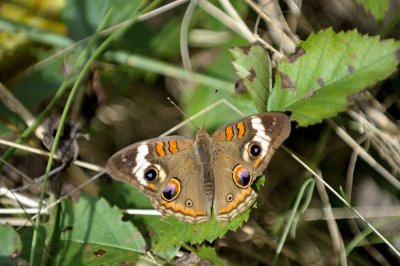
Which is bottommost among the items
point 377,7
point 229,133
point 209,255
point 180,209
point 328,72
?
point 209,255

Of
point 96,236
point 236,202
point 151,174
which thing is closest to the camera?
point 236,202

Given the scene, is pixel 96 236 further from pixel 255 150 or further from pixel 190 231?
pixel 255 150

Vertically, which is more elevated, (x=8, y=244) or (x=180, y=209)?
(x=180, y=209)

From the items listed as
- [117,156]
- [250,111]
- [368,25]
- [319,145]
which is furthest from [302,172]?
[117,156]

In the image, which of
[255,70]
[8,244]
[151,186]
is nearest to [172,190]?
[151,186]

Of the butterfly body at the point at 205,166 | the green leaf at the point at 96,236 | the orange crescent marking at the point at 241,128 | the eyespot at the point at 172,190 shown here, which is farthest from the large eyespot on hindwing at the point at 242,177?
the green leaf at the point at 96,236

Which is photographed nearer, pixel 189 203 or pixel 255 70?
pixel 189 203

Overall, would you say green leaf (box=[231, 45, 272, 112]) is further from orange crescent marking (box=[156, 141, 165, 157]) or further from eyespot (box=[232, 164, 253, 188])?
orange crescent marking (box=[156, 141, 165, 157])
